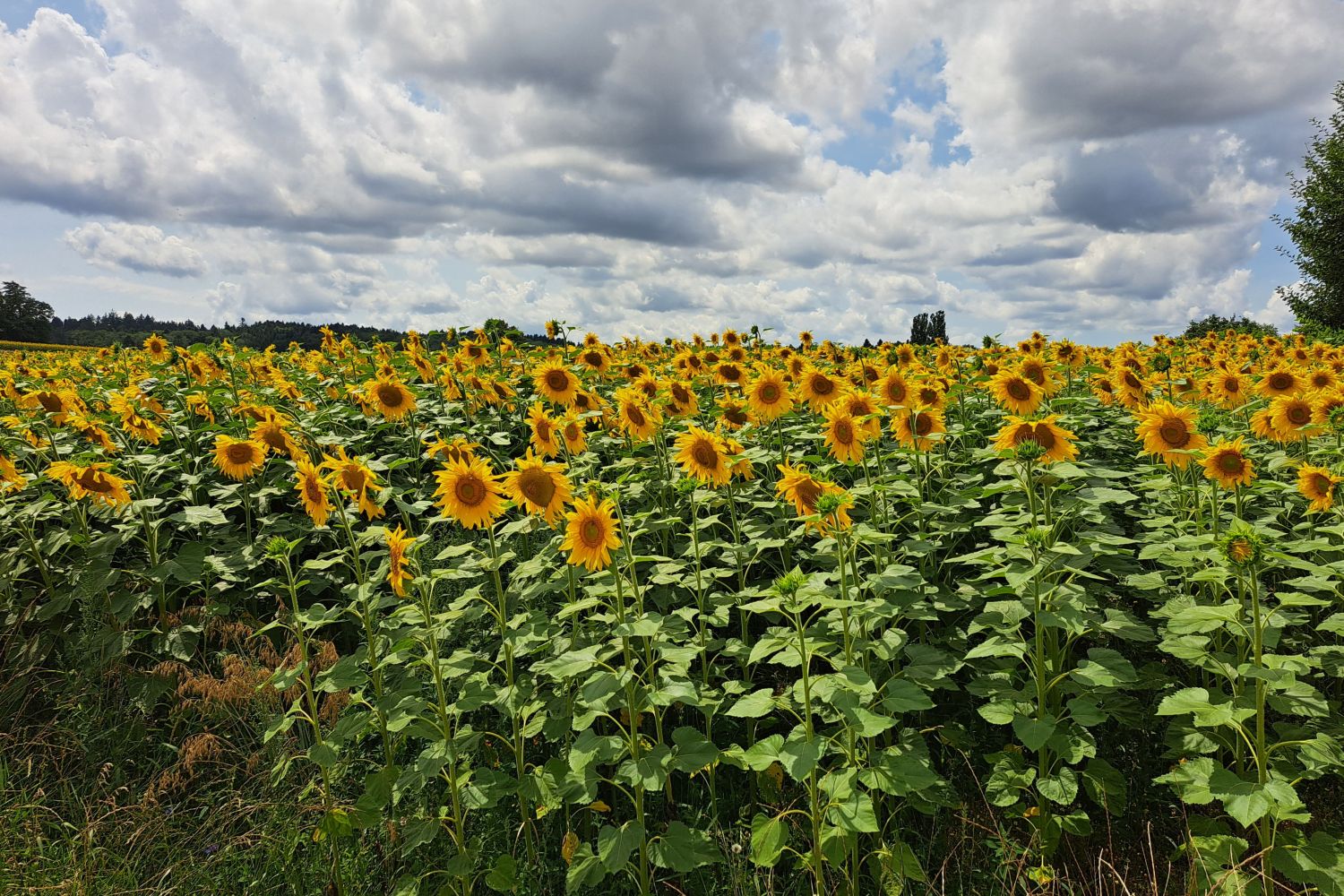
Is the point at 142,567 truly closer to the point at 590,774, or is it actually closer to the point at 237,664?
the point at 237,664

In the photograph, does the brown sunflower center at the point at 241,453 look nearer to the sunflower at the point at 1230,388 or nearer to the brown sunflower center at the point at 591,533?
the brown sunflower center at the point at 591,533

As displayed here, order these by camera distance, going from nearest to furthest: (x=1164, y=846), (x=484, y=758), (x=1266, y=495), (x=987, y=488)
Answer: (x=1164, y=846)
(x=987, y=488)
(x=484, y=758)
(x=1266, y=495)

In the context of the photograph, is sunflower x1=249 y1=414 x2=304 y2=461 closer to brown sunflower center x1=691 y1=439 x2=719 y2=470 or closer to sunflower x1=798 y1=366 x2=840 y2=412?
brown sunflower center x1=691 y1=439 x2=719 y2=470

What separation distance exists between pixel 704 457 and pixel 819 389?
150 centimetres

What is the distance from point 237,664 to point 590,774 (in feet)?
9.29

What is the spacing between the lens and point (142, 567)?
5367 millimetres

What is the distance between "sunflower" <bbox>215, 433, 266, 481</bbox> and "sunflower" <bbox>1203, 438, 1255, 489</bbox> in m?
5.98

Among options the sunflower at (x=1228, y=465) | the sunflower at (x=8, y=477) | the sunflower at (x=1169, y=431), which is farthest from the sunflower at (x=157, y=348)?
the sunflower at (x=1228, y=465)

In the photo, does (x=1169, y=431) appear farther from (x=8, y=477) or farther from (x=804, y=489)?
(x=8, y=477)

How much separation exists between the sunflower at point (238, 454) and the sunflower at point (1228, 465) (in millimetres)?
5981

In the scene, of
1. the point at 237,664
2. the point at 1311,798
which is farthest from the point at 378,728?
the point at 1311,798

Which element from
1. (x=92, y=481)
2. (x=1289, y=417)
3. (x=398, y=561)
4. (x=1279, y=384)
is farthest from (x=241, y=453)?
(x=1279, y=384)

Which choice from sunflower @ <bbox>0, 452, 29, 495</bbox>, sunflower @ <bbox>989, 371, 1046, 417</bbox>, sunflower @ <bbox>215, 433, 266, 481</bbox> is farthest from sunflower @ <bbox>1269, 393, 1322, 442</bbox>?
sunflower @ <bbox>0, 452, 29, 495</bbox>

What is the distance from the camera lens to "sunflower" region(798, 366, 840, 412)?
529 centimetres
